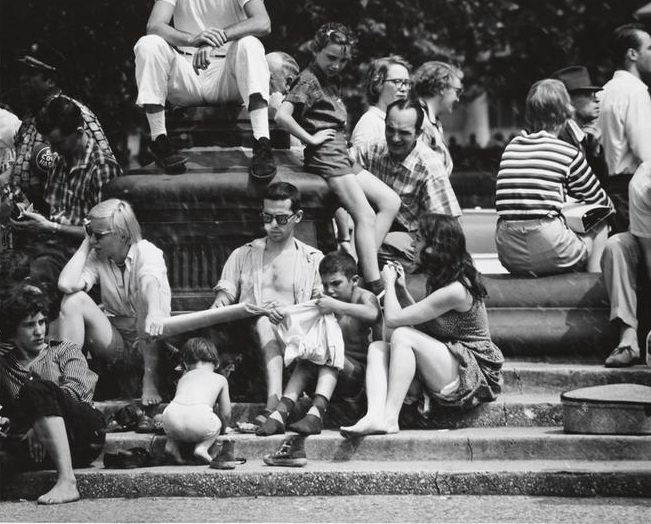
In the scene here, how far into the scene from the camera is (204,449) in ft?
25.3

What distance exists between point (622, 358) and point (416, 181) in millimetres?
1748

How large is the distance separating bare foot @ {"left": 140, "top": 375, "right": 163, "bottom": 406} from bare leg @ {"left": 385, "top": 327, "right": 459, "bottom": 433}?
1.38 meters

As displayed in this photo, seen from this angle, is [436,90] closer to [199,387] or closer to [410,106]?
[410,106]

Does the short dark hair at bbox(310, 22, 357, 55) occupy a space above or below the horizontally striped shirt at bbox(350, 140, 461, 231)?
above

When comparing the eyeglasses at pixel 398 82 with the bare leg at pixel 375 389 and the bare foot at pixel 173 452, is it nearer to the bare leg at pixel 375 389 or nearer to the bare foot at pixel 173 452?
the bare leg at pixel 375 389

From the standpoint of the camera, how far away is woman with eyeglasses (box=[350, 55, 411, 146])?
10180 mm

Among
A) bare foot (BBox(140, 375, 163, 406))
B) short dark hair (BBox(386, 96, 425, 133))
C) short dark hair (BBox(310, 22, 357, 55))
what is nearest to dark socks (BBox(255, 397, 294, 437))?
bare foot (BBox(140, 375, 163, 406))

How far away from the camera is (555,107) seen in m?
9.30

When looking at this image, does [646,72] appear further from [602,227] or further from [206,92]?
[206,92]

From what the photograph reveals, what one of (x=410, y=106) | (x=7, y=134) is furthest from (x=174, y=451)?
(x=7, y=134)

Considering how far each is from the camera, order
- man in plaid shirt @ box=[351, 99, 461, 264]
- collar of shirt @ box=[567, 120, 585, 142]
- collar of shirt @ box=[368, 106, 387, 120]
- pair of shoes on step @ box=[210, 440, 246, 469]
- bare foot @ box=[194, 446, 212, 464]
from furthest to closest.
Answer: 1. collar of shirt @ box=[368, 106, 387, 120]
2. collar of shirt @ box=[567, 120, 585, 142]
3. man in plaid shirt @ box=[351, 99, 461, 264]
4. bare foot @ box=[194, 446, 212, 464]
5. pair of shoes on step @ box=[210, 440, 246, 469]

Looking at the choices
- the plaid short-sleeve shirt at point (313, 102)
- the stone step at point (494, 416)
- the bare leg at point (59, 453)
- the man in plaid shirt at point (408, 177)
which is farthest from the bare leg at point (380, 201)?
the bare leg at point (59, 453)

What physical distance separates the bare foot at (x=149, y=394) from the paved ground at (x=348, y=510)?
98 cm

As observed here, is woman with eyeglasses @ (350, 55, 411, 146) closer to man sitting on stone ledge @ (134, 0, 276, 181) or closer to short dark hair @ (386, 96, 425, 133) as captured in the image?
short dark hair @ (386, 96, 425, 133)
